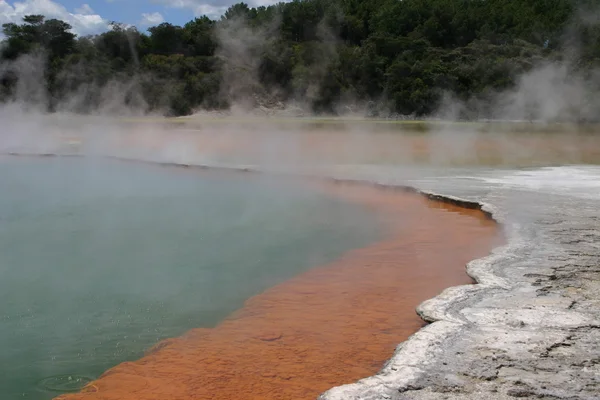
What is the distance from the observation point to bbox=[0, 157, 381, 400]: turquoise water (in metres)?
2.99

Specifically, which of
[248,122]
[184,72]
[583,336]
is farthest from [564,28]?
[583,336]

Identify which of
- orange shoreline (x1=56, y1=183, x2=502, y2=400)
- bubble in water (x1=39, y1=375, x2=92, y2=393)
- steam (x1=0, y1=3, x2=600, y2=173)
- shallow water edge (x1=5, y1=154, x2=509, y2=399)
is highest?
steam (x1=0, y1=3, x2=600, y2=173)

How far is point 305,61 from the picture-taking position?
1037 inches

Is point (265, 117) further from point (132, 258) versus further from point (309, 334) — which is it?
point (309, 334)

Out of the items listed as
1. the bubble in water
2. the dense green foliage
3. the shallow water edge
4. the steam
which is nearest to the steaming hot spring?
the bubble in water

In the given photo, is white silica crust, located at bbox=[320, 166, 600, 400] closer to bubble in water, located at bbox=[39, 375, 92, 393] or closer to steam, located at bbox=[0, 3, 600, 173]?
bubble in water, located at bbox=[39, 375, 92, 393]

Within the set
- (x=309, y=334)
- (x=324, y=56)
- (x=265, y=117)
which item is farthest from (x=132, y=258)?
(x=324, y=56)

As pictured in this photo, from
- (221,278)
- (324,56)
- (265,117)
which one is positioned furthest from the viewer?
(324,56)

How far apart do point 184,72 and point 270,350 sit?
24483mm

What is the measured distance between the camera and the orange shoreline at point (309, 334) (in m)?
2.56

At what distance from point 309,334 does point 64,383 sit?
40.9 inches

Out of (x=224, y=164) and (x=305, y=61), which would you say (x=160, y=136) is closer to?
(x=224, y=164)

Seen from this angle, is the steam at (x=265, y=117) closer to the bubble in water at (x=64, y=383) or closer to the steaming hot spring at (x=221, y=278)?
the steaming hot spring at (x=221, y=278)

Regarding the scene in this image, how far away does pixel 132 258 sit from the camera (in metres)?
4.54
